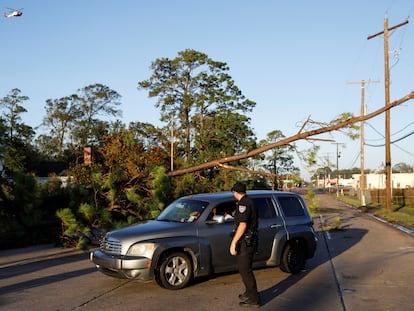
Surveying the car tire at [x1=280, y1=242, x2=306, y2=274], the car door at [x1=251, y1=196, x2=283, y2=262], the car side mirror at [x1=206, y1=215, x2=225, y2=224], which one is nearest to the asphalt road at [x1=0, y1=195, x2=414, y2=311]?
the car tire at [x1=280, y1=242, x2=306, y2=274]

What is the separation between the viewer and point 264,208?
30.2 feet

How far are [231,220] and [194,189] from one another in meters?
7.85

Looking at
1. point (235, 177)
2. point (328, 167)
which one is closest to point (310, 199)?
point (328, 167)

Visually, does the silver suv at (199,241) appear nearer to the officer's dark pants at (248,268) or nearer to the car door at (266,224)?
the car door at (266,224)

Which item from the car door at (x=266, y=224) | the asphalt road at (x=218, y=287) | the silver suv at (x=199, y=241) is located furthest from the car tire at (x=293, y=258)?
the car door at (x=266, y=224)

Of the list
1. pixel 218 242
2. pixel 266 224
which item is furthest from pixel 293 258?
pixel 218 242

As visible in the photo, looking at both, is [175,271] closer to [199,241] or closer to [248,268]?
[199,241]

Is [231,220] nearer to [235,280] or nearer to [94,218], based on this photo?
[235,280]

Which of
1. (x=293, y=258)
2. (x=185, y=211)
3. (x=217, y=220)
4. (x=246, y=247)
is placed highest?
(x=185, y=211)

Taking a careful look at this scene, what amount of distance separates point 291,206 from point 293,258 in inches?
43.6

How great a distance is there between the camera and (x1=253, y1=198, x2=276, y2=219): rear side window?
9.09 meters

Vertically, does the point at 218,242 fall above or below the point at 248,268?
above

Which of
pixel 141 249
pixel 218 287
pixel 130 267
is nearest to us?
pixel 130 267

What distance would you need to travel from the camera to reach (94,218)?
12969 millimetres
